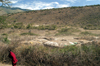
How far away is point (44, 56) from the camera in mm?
4859

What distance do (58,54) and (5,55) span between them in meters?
3.09

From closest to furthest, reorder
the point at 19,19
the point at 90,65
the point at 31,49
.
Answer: the point at 90,65
the point at 31,49
the point at 19,19

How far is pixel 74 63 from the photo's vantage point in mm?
4453

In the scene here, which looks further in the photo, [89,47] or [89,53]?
[89,47]

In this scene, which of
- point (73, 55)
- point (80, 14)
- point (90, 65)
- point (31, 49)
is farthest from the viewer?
point (80, 14)

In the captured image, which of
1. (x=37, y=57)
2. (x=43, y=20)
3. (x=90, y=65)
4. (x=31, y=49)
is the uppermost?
(x=43, y=20)

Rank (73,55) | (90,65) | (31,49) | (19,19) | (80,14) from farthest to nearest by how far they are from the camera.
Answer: (19,19), (80,14), (31,49), (73,55), (90,65)

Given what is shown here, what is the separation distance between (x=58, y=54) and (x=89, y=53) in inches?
60.0

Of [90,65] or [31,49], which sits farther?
[31,49]

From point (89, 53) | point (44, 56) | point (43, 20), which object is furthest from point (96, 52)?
point (43, 20)

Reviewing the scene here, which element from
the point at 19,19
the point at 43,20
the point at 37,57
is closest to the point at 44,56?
the point at 37,57

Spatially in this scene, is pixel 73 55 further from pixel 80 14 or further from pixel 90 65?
pixel 80 14

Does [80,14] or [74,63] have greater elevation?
[80,14]

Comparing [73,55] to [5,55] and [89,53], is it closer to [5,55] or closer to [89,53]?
[89,53]
